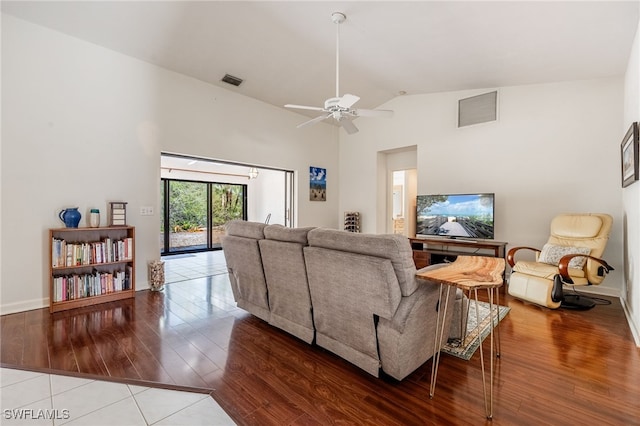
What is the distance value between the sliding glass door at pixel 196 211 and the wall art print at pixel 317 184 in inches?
127

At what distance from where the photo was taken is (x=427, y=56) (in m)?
3.92

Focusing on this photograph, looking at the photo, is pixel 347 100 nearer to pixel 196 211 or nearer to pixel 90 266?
pixel 90 266

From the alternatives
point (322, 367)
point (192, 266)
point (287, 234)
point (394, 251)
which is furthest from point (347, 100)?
point (192, 266)

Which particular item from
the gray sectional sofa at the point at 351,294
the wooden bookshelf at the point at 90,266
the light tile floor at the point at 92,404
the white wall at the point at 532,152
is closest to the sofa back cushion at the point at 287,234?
the gray sectional sofa at the point at 351,294

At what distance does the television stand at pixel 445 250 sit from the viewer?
457 centimetres

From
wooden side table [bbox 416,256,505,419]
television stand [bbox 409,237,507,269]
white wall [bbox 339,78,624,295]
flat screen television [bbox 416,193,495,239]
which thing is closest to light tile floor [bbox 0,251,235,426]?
wooden side table [bbox 416,256,505,419]

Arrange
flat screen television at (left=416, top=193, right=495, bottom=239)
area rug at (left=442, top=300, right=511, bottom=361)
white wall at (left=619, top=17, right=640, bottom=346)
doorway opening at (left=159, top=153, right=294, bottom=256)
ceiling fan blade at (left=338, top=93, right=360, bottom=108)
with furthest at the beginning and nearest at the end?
doorway opening at (left=159, top=153, right=294, bottom=256)
flat screen television at (left=416, top=193, right=495, bottom=239)
ceiling fan blade at (left=338, top=93, right=360, bottom=108)
white wall at (left=619, top=17, right=640, bottom=346)
area rug at (left=442, top=300, right=511, bottom=361)

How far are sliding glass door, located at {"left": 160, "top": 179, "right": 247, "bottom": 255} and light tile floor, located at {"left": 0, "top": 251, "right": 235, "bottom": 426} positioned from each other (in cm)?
558

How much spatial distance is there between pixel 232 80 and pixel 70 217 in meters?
2.98

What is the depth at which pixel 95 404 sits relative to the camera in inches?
67.8

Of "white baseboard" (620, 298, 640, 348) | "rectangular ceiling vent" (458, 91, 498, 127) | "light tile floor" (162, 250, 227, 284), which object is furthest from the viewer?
"light tile floor" (162, 250, 227, 284)

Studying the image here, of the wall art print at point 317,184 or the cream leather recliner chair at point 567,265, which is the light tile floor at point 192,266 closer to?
the wall art print at point 317,184

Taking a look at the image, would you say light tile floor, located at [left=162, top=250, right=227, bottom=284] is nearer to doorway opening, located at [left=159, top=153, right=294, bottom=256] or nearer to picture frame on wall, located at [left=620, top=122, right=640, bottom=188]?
doorway opening, located at [left=159, top=153, right=294, bottom=256]

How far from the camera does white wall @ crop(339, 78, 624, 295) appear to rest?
3.87 m
